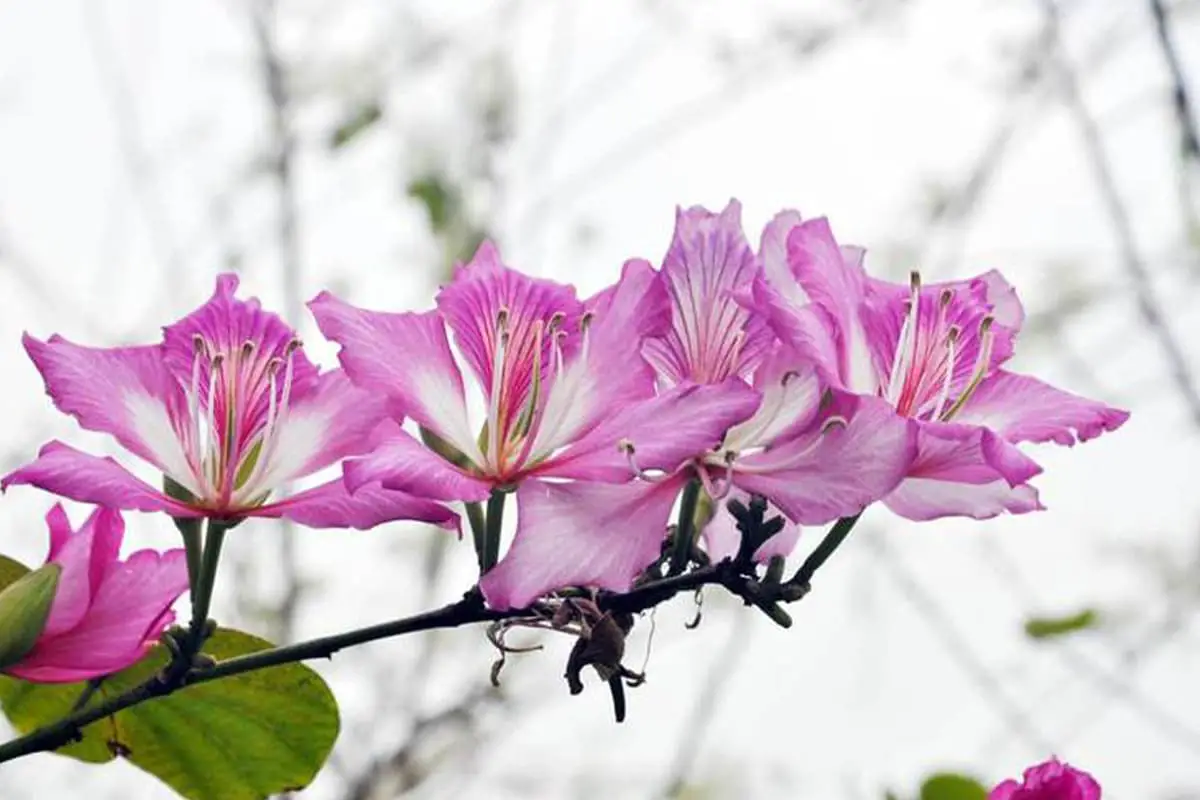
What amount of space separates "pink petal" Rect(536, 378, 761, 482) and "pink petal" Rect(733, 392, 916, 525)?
1.0 inches

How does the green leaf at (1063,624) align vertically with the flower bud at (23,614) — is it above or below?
below

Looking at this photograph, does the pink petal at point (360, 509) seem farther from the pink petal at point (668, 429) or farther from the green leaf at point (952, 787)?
the green leaf at point (952, 787)

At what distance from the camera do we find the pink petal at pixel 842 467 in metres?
0.44

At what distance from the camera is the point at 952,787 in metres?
0.62

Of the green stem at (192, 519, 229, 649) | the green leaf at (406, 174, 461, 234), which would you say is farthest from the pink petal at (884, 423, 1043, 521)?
the green leaf at (406, 174, 461, 234)

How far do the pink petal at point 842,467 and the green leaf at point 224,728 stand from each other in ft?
0.60

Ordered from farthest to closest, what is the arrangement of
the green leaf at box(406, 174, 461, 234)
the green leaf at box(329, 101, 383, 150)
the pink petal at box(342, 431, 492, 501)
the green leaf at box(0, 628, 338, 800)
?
the green leaf at box(329, 101, 383, 150) < the green leaf at box(406, 174, 461, 234) < the green leaf at box(0, 628, 338, 800) < the pink petal at box(342, 431, 492, 501)

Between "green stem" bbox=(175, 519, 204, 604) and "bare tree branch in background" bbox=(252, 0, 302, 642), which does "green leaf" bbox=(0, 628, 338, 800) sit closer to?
"green stem" bbox=(175, 519, 204, 604)

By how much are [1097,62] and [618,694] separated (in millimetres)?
1879

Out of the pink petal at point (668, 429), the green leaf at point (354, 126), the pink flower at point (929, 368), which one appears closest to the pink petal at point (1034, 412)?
the pink flower at point (929, 368)

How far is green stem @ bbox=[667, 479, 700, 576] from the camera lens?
1.54ft

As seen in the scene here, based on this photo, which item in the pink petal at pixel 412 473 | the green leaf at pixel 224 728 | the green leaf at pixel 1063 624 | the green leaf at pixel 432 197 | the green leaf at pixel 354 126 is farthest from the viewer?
the green leaf at pixel 354 126

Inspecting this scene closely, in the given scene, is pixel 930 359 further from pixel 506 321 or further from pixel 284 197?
pixel 284 197

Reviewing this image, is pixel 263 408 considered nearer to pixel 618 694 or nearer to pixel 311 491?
pixel 311 491
